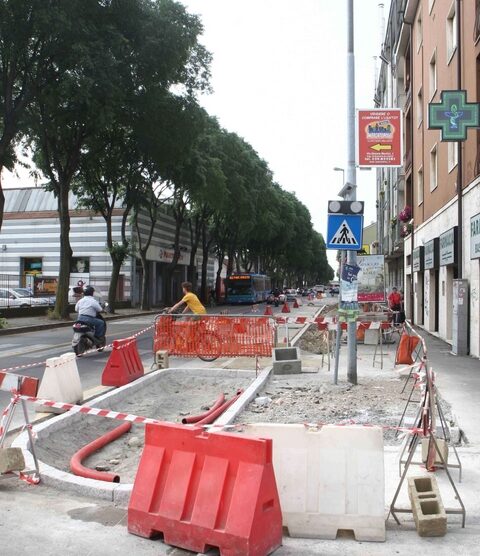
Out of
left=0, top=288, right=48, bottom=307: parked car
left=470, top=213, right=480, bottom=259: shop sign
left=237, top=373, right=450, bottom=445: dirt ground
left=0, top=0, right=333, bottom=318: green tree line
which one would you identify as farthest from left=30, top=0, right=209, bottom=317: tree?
left=237, top=373, right=450, bottom=445: dirt ground

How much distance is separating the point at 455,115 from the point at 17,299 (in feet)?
83.4

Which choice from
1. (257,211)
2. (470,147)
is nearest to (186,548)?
(470,147)

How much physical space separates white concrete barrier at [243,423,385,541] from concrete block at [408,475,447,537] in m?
Result: 0.31

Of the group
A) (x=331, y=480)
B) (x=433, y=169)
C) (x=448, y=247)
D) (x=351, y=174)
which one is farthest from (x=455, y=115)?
(x=331, y=480)

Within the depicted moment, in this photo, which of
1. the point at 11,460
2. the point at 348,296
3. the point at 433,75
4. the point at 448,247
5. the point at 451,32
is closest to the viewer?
the point at 11,460

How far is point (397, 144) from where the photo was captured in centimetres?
1084

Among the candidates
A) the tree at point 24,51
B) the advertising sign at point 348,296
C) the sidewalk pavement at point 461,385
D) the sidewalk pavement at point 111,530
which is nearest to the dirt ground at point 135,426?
the sidewalk pavement at point 111,530

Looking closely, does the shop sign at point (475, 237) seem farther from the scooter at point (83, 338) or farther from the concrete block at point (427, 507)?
the concrete block at point (427, 507)

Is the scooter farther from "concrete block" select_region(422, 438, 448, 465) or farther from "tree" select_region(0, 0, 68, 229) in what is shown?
"tree" select_region(0, 0, 68, 229)

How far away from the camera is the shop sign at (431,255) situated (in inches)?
856

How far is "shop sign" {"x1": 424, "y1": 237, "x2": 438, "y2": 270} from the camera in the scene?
21.8 metres

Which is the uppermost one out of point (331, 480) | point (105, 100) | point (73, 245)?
point (105, 100)

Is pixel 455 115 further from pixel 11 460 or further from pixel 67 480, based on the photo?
pixel 11 460

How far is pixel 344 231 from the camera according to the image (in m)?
10.8
